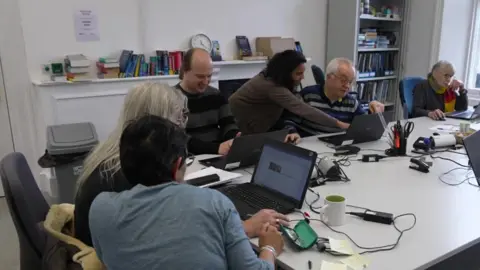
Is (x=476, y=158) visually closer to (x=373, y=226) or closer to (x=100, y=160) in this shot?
(x=373, y=226)

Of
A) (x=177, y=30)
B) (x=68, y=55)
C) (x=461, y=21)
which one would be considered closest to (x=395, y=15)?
(x=461, y=21)

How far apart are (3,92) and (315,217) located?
3033mm

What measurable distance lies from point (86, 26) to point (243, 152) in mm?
2298

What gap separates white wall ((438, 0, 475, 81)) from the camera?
5.13 metres

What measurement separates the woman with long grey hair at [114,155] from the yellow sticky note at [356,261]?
72 centimetres

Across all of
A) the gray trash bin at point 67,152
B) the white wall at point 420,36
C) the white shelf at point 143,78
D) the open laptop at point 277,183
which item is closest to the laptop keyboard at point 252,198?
the open laptop at point 277,183

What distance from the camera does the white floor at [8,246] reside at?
254cm

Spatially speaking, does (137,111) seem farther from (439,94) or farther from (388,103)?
(388,103)

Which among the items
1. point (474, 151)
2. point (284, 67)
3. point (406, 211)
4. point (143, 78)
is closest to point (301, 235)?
point (406, 211)

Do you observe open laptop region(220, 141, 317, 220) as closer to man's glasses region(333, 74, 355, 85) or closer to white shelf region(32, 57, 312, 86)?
man's glasses region(333, 74, 355, 85)

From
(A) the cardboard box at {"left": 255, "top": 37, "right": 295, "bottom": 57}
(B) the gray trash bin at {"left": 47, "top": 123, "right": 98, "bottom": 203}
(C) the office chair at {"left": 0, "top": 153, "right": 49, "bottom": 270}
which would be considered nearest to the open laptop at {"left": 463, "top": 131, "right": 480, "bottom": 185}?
(C) the office chair at {"left": 0, "top": 153, "right": 49, "bottom": 270}

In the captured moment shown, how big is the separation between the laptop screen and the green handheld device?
22 cm

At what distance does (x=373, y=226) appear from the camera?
1486 mm

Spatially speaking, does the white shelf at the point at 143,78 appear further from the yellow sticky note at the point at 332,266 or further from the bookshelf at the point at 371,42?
the yellow sticky note at the point at 332,266
